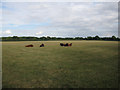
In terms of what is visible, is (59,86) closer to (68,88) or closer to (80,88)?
(68,88)

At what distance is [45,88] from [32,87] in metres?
0.62

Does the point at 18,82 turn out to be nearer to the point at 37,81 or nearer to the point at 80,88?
the point at 37,81

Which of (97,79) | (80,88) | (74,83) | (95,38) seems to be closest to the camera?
(80,88)

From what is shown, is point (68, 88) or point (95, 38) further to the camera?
point (95, 38)

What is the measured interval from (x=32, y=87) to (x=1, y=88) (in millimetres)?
1403

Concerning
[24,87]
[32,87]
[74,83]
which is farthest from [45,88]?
[74,83]

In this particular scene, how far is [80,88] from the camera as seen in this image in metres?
4.84

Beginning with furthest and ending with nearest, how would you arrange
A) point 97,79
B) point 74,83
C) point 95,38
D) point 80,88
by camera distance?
point 95,38, point 97,79, point 74,83, point 80,88

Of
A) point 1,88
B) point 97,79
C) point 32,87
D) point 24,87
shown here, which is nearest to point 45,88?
point 32,87

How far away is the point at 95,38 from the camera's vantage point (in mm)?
95688

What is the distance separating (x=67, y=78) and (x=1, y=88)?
10.6ft

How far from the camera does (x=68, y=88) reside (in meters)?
4.84

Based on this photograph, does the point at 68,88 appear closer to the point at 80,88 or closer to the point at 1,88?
the point at 80,88

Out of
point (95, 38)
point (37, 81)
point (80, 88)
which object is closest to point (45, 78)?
point (37, 81)
